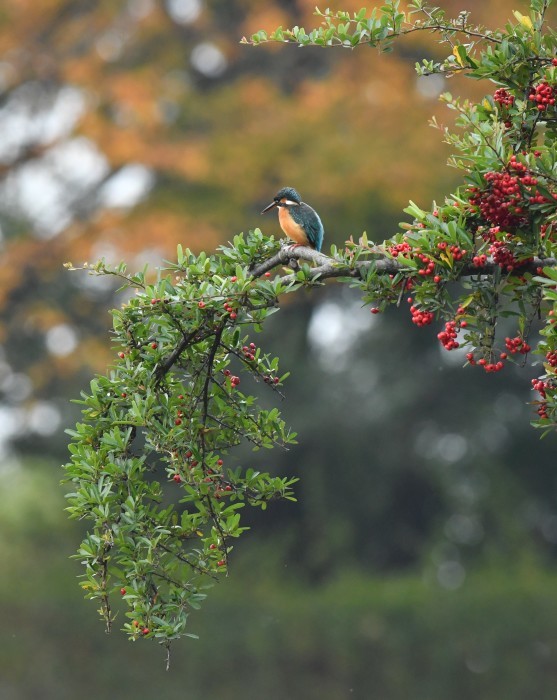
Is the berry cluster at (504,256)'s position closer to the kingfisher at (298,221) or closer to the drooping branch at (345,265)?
the drooping branch at (345,265)

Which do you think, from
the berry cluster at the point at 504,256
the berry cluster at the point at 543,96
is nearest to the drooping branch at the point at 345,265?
the berry cluster at the point at 504,256

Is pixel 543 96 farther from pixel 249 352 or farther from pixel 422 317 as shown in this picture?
pixel 249 352

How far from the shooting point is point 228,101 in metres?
11.5

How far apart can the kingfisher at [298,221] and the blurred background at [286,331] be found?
6.62 m

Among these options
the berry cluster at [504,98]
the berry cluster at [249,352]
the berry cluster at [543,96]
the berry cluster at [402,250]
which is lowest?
the berry cluster at [249,352]

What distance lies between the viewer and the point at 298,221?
353 centimetres

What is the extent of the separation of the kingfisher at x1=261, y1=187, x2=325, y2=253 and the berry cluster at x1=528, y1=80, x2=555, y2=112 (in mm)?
970

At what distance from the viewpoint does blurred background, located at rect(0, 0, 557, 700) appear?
1068cm

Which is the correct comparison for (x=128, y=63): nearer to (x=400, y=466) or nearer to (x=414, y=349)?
(x=414, y=349)

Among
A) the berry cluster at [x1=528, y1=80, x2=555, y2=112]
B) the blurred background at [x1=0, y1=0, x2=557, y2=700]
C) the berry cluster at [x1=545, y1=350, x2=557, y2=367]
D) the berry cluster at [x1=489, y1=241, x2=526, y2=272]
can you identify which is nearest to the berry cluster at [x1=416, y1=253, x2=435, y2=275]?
the berry cluster at [x1=489, y1=241, x2=526, y2=272]

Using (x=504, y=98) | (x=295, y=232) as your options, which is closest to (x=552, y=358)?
(x=504, y=98)

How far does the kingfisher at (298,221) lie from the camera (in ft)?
11.5

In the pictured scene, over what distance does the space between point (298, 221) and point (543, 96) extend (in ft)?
3.49

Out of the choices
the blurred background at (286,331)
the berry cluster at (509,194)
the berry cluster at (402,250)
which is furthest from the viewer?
the blurred background at (286,331)
